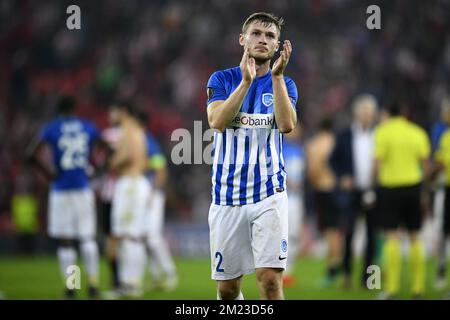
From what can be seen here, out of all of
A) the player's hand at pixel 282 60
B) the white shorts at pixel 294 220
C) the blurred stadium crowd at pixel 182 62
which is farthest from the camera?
the blurred stadium crowd at pixel 182 62

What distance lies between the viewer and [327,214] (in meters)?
13.6

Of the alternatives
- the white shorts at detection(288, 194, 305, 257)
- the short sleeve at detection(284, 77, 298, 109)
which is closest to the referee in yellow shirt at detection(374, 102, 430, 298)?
the white shorts at detection(288, 194, 305, 257)

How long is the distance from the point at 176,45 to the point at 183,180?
5.01 m

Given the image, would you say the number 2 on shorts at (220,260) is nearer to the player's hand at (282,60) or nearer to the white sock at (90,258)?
the player's hand at (282,60)

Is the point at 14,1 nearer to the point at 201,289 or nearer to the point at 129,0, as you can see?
the point at 129,0

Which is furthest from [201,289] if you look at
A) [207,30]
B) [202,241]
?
[207,30]

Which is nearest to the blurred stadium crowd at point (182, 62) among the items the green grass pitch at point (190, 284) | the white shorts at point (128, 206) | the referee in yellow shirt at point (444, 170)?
the green grass pitch at point (190, 284)

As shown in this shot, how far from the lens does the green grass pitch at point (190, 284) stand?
1130cm

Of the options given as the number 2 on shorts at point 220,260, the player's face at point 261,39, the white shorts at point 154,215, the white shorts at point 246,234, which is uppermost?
the player's face at point 261,39

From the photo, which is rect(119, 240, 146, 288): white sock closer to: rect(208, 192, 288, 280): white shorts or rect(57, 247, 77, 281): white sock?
rect(57, 247, 77, 281): white sock

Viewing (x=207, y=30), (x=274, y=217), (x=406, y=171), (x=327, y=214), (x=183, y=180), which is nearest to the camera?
(x=274, y=217)

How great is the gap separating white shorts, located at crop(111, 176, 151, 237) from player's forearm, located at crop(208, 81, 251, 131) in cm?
548

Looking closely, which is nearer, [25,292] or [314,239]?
[25,292]

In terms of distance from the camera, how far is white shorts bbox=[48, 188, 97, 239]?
11.4 meters
